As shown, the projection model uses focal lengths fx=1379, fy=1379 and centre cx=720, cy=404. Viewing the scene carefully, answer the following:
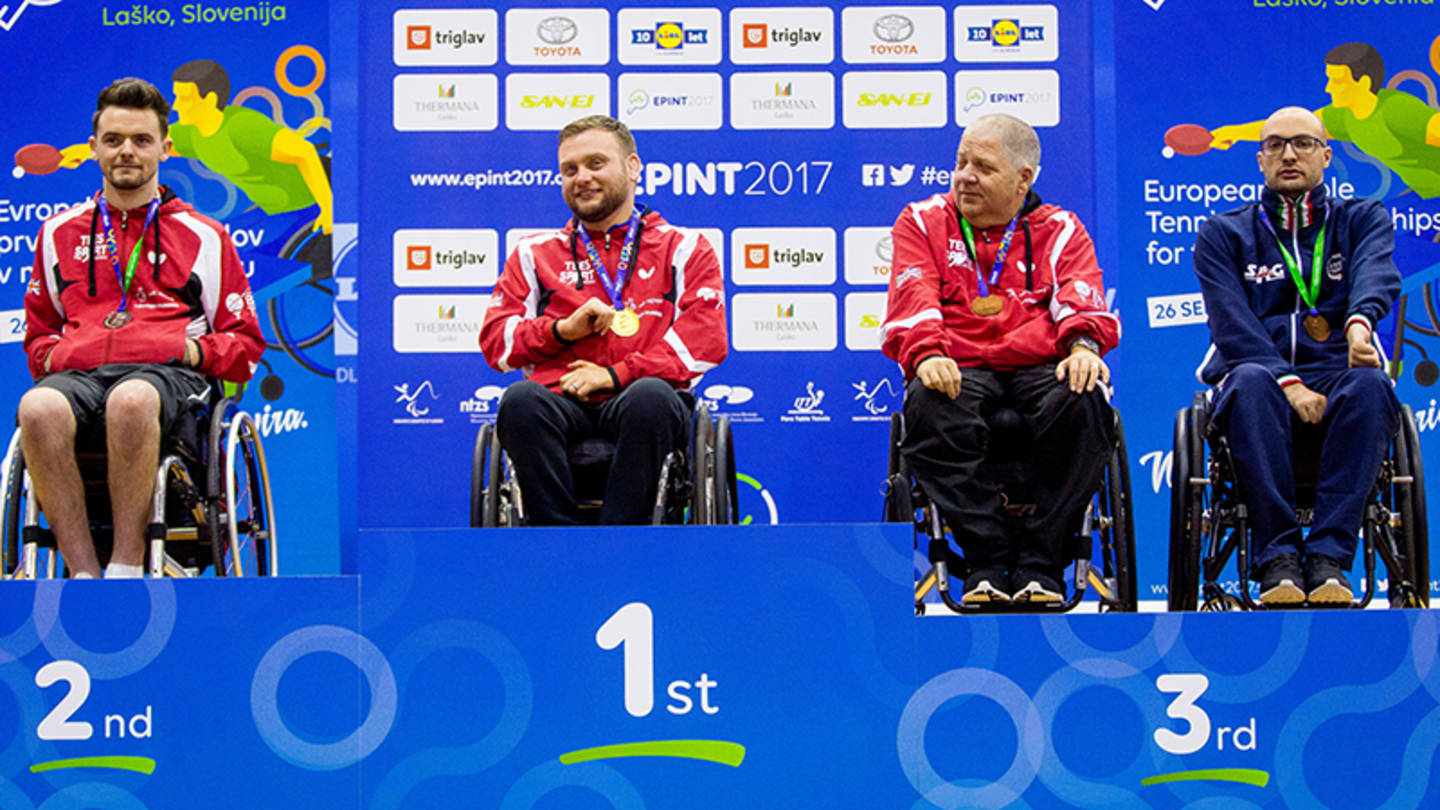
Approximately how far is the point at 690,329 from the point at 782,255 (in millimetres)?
1016

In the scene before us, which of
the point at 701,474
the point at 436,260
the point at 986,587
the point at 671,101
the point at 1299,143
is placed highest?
the point at 671,101

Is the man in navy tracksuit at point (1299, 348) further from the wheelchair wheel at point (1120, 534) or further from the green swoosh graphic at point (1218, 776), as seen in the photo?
the green swoosh graphic at point (1218, 776)

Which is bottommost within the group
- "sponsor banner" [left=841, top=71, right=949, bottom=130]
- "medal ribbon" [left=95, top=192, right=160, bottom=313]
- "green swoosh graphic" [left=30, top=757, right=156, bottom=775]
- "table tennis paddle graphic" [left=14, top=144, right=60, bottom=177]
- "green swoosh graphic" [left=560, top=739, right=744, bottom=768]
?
"green swoosh graphic" [left=30, top=757, right=156, bottom=775]

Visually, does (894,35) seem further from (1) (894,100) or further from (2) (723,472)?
(2) (723,472)

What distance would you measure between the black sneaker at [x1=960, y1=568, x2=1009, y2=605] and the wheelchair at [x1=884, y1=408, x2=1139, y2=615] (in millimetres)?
35

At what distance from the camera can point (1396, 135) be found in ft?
14.2

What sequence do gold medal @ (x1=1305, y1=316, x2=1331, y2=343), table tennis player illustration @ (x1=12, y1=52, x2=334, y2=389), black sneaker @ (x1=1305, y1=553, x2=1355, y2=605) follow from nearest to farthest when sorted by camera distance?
1. black sneaker @ (x1=1305, y1=553, x2=1355, y2=605)
2. gold medal @ (x1=1305, y1=316, x2=1331, y2=343)
3. table tennis player illustration @ (x1=12, y1=52, x2=334, y2=389)

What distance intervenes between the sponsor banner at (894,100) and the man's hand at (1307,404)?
161cm

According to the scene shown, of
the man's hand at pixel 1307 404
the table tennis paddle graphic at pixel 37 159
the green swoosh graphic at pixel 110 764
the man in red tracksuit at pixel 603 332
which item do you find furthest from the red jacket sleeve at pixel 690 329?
the table tennis paddle graphic at pixel 37 159

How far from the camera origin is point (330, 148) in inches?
168

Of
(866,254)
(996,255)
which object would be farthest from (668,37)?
(996,255)

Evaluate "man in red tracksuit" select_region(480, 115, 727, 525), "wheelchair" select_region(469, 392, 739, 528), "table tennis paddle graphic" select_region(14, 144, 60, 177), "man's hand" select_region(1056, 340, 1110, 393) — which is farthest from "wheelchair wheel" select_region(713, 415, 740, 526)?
"table tennis paddle graphic" select_region(14, 144, 60, 177)

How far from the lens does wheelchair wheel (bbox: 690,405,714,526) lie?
3043 mm

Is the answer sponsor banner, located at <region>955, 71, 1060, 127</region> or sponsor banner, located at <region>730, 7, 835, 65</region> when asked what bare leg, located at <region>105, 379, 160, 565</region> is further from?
sponsor banner, located at <region>955, 71, 1060, 127</region>
